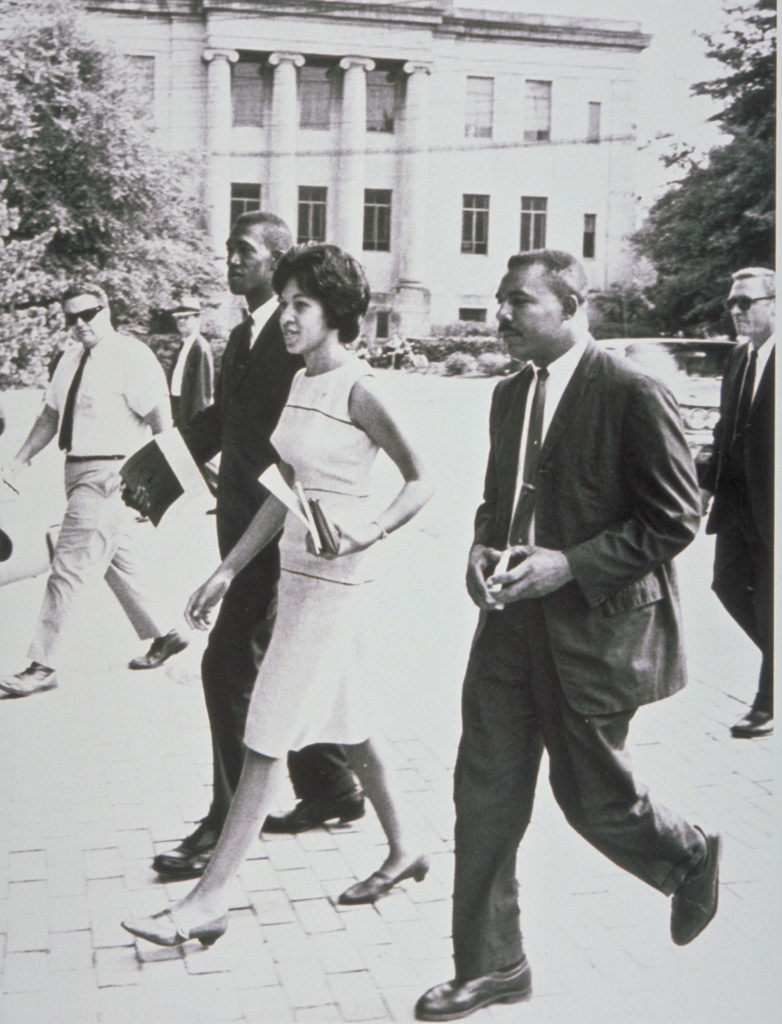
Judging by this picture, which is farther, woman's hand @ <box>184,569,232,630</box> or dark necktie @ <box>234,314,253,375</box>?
dark necktie @ <box>234,314,253,375</box>

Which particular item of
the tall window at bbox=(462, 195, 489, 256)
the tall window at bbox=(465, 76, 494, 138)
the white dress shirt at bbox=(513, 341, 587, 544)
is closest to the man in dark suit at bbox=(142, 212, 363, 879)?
the tall window at bbox=(462, 195, 489, 256)

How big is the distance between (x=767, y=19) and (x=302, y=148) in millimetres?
1228

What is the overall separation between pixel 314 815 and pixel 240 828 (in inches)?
21.8

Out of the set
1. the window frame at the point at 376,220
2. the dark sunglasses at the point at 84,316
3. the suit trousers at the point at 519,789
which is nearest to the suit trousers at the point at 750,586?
the suit trousers at the point at 519,789

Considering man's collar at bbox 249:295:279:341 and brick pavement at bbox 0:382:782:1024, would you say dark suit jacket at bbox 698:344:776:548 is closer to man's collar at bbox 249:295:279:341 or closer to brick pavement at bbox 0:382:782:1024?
brick pavement at bbox 0:382:782:1024

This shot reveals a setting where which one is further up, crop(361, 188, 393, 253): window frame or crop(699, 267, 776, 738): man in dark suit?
crop(361, 188, 393, 253): window frame

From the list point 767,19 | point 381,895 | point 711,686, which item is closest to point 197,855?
point 381,895

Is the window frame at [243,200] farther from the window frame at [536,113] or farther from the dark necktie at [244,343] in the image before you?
the window frame at [536,113]

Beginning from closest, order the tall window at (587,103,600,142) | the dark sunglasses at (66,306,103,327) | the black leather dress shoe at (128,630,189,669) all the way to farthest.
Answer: the dark sunglasses at (66,306,103,327) → the tall window at (587,103,600,142) → the black leather dress shoe at (128,630,189,669)

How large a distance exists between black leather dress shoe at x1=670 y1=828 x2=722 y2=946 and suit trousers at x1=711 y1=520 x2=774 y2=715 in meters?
0.64

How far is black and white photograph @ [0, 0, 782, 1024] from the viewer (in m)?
2.62

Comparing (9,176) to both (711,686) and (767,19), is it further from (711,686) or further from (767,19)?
(711,686)

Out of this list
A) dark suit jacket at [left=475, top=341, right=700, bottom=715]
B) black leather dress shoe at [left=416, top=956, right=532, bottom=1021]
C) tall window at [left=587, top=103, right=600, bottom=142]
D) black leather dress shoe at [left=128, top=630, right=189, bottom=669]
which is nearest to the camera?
dark suit jacket at [left=475, top=341, right=700, bottom=715]

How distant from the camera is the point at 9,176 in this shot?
2967 mm
